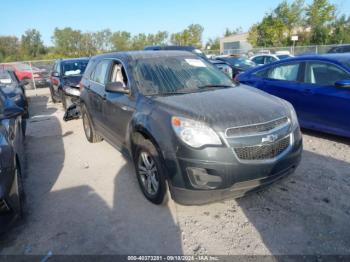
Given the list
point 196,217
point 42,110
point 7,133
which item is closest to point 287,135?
point 196,217

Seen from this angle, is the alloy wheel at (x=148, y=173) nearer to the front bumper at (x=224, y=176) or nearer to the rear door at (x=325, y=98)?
the front bumper at (x=224, y=176)

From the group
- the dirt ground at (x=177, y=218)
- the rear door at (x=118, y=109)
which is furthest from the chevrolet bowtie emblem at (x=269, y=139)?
the rear door at (x=118, y=109)

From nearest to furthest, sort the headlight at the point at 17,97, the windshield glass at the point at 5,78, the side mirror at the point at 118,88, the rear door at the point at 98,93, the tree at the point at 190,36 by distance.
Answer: the side mirror at the point at 118,88, the rear door at the point at 98,93, the headlight at the point at 17,97, the windshield glass at the point at 5,78, the tree at the point at 190,36

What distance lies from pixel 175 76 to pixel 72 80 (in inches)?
246

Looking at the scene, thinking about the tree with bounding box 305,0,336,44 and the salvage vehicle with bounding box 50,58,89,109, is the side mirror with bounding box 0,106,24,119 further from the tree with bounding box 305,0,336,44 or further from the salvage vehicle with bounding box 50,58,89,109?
the tree with bounding box 305,0,336,44

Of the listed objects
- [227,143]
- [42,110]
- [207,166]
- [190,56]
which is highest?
[190,56]

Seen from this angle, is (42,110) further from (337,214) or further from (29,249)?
(337,214)

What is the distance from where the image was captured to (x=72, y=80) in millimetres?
9266

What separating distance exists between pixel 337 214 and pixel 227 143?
1.50 m

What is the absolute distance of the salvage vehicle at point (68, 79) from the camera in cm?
877

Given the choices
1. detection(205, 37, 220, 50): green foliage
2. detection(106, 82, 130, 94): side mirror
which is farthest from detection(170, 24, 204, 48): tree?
detection(106, 82, 130, 94): side mirror

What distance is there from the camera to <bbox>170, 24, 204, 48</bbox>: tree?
202ft

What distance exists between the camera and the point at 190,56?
15.0 ft

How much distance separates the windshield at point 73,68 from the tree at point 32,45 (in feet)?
170
